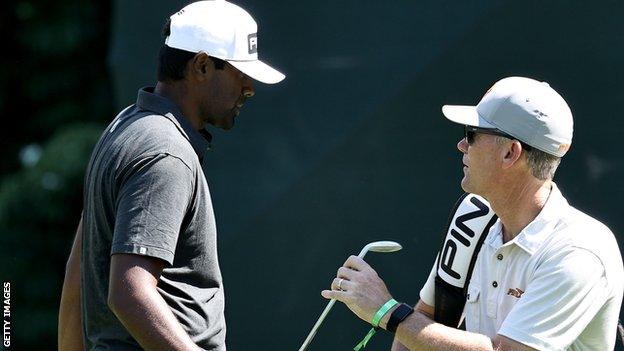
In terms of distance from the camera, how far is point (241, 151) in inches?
186

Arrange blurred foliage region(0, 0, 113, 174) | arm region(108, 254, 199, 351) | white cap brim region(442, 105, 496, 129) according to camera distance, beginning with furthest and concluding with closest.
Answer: blurred foliage region(0, 0, 113, 174), white cap brim region(442, 105, 496, 129), arm region(108, 254, 199, 351)

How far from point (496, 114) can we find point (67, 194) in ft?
13.4

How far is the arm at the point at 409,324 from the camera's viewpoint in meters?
2.81

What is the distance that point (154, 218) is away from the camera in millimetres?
2623

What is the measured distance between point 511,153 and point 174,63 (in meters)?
0.93

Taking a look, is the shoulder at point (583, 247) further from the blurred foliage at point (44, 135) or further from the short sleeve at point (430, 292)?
the blurred foliage at point (44, 135)

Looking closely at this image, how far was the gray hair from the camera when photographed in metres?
2.94

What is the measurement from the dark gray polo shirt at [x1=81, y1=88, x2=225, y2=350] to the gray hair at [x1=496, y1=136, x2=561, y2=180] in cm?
84

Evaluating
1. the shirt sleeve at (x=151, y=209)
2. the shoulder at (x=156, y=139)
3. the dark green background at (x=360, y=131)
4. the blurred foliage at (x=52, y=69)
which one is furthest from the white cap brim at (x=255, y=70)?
the blurred foliage at (x=52, y=69)

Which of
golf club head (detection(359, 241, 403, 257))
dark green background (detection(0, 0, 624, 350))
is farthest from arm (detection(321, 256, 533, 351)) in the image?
dark green background (detection(0, 0, 624, 350))

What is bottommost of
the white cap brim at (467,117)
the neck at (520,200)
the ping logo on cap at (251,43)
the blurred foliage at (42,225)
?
the blurred foliage at (42,225)

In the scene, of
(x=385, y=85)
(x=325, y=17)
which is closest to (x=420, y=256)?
(x=385, y=85)

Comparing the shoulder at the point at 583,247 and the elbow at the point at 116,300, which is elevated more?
the shoulder at the point at 583,247

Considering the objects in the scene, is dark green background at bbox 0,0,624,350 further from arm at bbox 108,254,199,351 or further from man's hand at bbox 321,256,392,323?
arm at bbox 108,254,199,351
